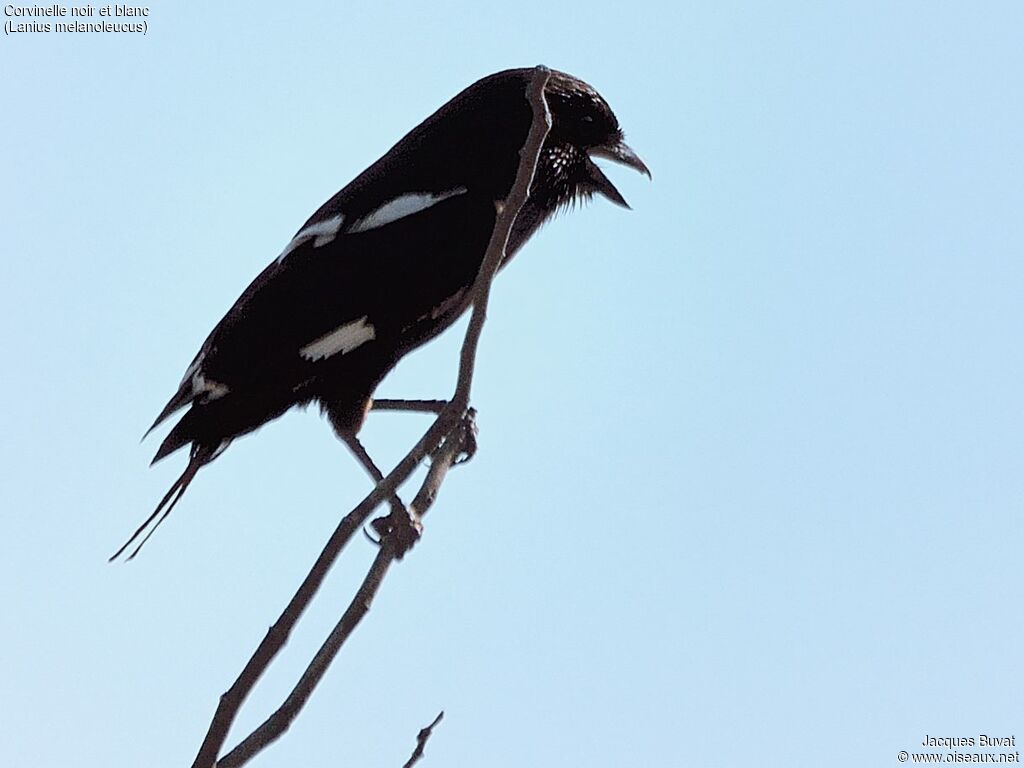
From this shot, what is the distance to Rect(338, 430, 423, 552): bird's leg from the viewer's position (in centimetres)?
347

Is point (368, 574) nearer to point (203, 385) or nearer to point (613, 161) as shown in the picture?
point (203, 385)

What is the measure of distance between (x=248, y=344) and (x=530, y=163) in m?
1.46

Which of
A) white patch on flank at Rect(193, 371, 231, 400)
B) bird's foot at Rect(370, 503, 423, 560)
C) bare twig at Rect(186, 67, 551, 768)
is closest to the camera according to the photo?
bare twig at Rect(186, 67, 551, 768)

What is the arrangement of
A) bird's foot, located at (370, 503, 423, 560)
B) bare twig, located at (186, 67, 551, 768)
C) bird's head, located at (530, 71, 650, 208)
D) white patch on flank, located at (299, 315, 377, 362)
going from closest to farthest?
bare twig, located at (186, 67, 551, 768) < bird's foot, located at (370, 503, 423, 560) < white patch on flank, located at (299, 315, 377, 362) < bird's head, located at (530, 71, 650, 208)

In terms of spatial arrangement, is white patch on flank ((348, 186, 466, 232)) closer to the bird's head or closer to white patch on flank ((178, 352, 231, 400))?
the bird's head

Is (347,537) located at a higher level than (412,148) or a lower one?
lower

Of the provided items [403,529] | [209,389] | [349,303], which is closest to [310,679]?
[403,529]

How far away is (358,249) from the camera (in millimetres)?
4246

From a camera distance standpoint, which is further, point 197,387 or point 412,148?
point 412,148

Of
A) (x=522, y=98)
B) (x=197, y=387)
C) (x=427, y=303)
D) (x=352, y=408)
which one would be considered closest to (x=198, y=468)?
(x=197, y=387)

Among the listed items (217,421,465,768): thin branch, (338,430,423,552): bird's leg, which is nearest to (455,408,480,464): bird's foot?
(338,430,423,552): bird's leg

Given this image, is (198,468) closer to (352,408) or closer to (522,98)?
(352,408)

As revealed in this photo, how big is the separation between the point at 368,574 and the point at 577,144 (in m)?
2.35

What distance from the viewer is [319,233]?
4.38 meters
